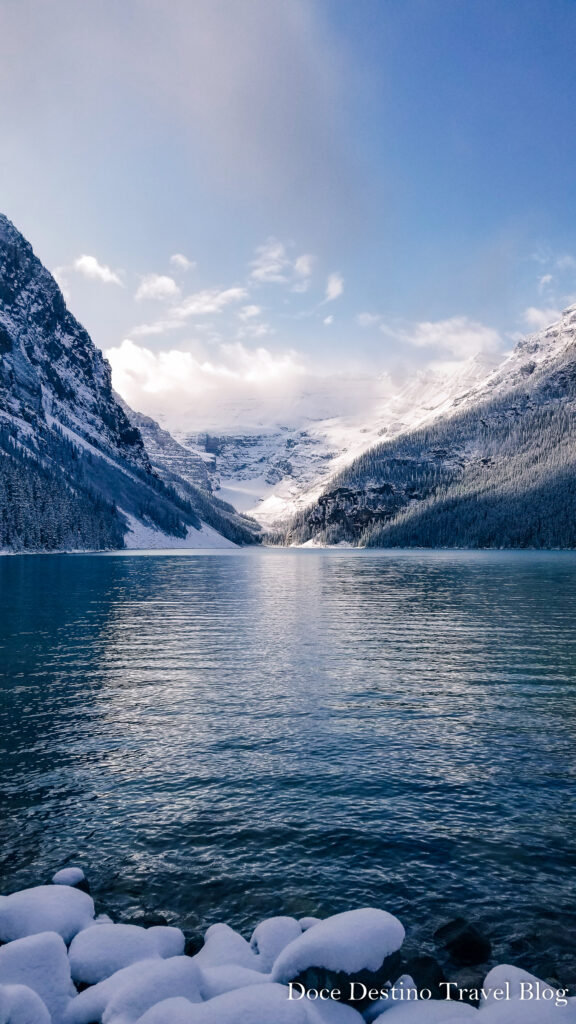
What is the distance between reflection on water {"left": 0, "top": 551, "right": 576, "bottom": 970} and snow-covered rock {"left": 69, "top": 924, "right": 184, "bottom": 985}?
47.0 inches

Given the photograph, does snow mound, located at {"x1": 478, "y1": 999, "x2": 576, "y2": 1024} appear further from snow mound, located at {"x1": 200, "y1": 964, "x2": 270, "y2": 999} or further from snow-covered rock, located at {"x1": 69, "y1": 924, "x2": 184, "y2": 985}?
snow-covered rock, located at {"x1": 69, "y1": 924, "x2": 184, "y2": 985}

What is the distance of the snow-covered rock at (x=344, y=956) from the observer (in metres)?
8.01

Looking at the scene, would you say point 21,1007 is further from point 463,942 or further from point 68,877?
point 463,942

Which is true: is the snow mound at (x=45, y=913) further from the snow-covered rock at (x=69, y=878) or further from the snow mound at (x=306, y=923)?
the snow mound at (x=306, y=923)

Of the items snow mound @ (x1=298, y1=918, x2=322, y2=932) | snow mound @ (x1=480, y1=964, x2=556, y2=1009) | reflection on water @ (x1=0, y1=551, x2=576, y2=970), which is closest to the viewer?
snow mound @ (x1=480, y1=964, x2=556, y2=1009)

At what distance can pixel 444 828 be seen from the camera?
13.3m

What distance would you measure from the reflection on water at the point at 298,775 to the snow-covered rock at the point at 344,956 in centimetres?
211

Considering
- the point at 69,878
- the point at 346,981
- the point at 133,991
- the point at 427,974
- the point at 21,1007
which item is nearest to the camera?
the point at 21,1007

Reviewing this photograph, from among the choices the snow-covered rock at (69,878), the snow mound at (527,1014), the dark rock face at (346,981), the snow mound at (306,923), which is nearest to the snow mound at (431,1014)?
the snow mound at (527,1014)

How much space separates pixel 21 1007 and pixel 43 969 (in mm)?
1074

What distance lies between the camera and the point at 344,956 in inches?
320

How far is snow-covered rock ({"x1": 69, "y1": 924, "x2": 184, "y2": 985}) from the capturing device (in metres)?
8.49

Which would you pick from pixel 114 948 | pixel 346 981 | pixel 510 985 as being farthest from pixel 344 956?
pixel 114 948

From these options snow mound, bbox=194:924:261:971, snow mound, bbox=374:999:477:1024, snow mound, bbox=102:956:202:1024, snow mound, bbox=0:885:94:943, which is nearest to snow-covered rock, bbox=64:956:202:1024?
snow mound, bbox=102:956:202:1024
